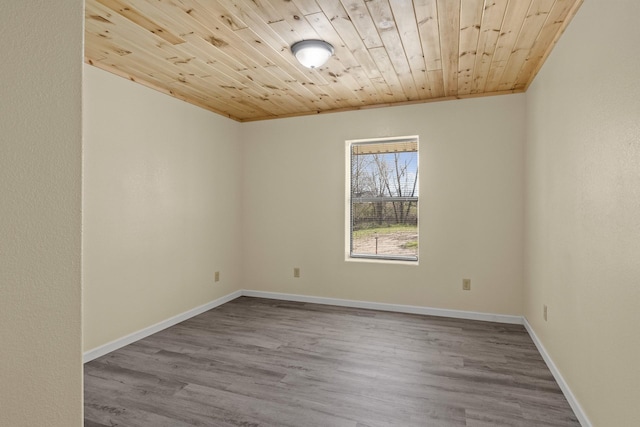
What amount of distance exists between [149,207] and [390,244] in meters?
2.69

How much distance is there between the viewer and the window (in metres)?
4.23

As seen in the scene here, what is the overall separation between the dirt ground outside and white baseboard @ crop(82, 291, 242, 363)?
1.82 m

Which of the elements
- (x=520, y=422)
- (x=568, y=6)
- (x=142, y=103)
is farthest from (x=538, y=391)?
(x=142, y=103)

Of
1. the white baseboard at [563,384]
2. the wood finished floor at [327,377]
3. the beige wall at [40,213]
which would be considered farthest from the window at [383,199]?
the beige wall at [40,213]

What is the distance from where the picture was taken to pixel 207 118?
424 cm

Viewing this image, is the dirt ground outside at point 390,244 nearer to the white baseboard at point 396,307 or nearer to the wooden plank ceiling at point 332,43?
the white baseboard at point 396,307

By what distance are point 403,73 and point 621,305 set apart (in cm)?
240

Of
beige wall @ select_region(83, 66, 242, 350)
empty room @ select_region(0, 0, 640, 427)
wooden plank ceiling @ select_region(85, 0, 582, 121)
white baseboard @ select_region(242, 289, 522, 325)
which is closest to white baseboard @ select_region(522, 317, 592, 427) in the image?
empty room @ select_region(0, 0, 640, 427)

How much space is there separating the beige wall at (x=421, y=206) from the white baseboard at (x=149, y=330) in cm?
64

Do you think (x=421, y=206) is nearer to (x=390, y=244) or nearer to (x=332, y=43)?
(x=390, y=244)

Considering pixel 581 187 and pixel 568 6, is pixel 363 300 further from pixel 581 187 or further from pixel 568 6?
pixel 568 6

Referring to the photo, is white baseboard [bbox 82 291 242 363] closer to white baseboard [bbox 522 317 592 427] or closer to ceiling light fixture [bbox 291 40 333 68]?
ceiling light fixture [bbox 291 40 333 68]

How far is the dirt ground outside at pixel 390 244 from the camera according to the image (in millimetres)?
4242

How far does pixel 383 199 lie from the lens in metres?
4.35
